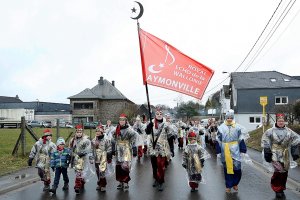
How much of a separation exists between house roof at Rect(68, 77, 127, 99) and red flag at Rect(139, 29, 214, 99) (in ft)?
206

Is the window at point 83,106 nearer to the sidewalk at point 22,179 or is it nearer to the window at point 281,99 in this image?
the window at point 281,99

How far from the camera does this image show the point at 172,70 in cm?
916

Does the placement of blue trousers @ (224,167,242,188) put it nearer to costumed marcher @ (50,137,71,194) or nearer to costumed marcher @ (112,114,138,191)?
costumed marcher @ (112,114,138,191)

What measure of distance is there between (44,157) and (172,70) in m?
4.02

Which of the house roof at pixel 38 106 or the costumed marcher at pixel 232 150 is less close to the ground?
the house roof at pixel 38 106

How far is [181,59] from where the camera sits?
9.29 metres

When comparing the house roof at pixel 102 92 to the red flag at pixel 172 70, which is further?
the house roof at pixel 102 92

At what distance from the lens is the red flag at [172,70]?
9055 millimetres

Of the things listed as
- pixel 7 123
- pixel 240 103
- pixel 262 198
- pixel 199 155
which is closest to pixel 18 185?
pixel 199 155

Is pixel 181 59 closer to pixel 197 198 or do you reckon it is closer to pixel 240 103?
pixel 197 198

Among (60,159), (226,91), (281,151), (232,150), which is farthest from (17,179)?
(226,91)

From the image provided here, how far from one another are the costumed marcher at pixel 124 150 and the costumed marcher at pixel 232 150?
2.24 meters

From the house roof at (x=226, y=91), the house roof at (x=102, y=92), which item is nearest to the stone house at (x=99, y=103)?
the house roof at (x=102, y=92)

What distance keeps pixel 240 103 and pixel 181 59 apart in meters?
41.1
